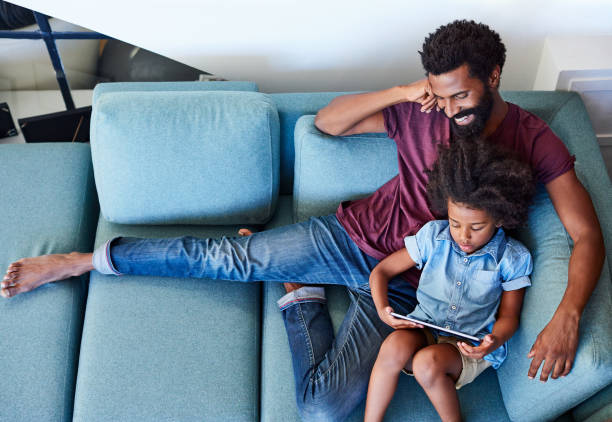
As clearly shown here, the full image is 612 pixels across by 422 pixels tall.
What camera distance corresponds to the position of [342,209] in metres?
1.75

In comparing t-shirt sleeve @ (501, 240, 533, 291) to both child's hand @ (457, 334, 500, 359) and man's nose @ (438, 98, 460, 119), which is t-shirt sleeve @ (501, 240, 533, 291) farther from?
man's nose @ (438, 98, 460, 119)

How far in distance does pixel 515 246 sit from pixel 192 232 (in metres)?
1.03

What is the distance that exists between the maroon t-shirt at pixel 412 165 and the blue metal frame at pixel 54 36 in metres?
1.45

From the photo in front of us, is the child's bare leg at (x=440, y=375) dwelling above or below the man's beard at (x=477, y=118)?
below

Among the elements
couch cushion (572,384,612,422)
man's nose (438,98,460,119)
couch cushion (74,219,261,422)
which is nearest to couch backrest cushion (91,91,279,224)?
couch cushion (74,219,261,422)

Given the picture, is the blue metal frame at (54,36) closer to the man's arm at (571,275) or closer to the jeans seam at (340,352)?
the jeans seam at (340,352)

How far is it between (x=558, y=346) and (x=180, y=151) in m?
1.21

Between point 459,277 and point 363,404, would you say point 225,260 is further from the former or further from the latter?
point 459,277

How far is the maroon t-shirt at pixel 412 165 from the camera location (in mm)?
1524

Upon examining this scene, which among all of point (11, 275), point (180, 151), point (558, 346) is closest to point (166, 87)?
point (180, 151)

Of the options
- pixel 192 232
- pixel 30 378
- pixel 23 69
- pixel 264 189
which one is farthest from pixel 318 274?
pixel 23 69

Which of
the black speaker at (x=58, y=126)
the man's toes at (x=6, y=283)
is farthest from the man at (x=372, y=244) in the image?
the black speaker at (x=58, y=126)

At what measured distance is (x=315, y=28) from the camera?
206cm

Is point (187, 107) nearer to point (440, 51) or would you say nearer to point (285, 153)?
point (285, 153)
